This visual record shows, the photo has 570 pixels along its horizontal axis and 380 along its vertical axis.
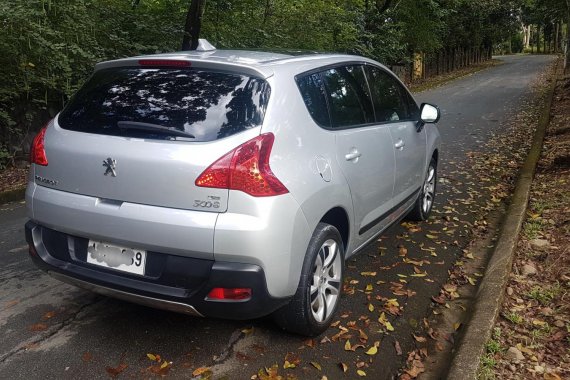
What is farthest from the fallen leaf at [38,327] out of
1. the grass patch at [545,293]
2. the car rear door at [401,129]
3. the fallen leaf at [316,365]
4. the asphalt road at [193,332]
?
the grass patch at [545,293]

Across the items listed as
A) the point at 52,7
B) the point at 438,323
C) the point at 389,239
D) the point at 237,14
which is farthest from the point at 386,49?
the point at 438,323

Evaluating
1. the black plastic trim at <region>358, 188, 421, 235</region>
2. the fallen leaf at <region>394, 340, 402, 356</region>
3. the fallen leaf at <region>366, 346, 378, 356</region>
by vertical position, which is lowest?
the fallen leaf at <region>394, 340, 402, 356</region>

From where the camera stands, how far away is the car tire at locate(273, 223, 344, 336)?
304cm

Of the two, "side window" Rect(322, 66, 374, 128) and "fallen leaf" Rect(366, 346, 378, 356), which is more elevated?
"side window" Rect(322, 66, 374, 128)

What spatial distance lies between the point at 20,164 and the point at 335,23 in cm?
1000

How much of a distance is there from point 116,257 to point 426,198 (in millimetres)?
3803

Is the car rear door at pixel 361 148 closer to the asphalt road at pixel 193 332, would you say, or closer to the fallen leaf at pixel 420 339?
the asphalt road at pixel 193 332

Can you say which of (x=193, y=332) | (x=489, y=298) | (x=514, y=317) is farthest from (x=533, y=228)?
(x=193, y=332)

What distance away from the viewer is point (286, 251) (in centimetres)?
279

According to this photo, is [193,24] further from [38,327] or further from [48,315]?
[38,327]

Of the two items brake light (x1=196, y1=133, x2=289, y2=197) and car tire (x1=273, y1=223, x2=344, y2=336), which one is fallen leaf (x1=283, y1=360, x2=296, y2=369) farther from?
brake light (x1=196, y1=133, x2=289, y2=197)

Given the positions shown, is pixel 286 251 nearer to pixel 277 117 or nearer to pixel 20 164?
pixel 277 117

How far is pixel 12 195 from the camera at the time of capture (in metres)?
6.89

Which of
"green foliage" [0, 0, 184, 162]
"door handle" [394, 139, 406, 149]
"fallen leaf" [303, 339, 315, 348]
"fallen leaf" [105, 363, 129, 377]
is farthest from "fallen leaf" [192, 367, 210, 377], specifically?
"green foliage" [0, 0, 184, 162]
